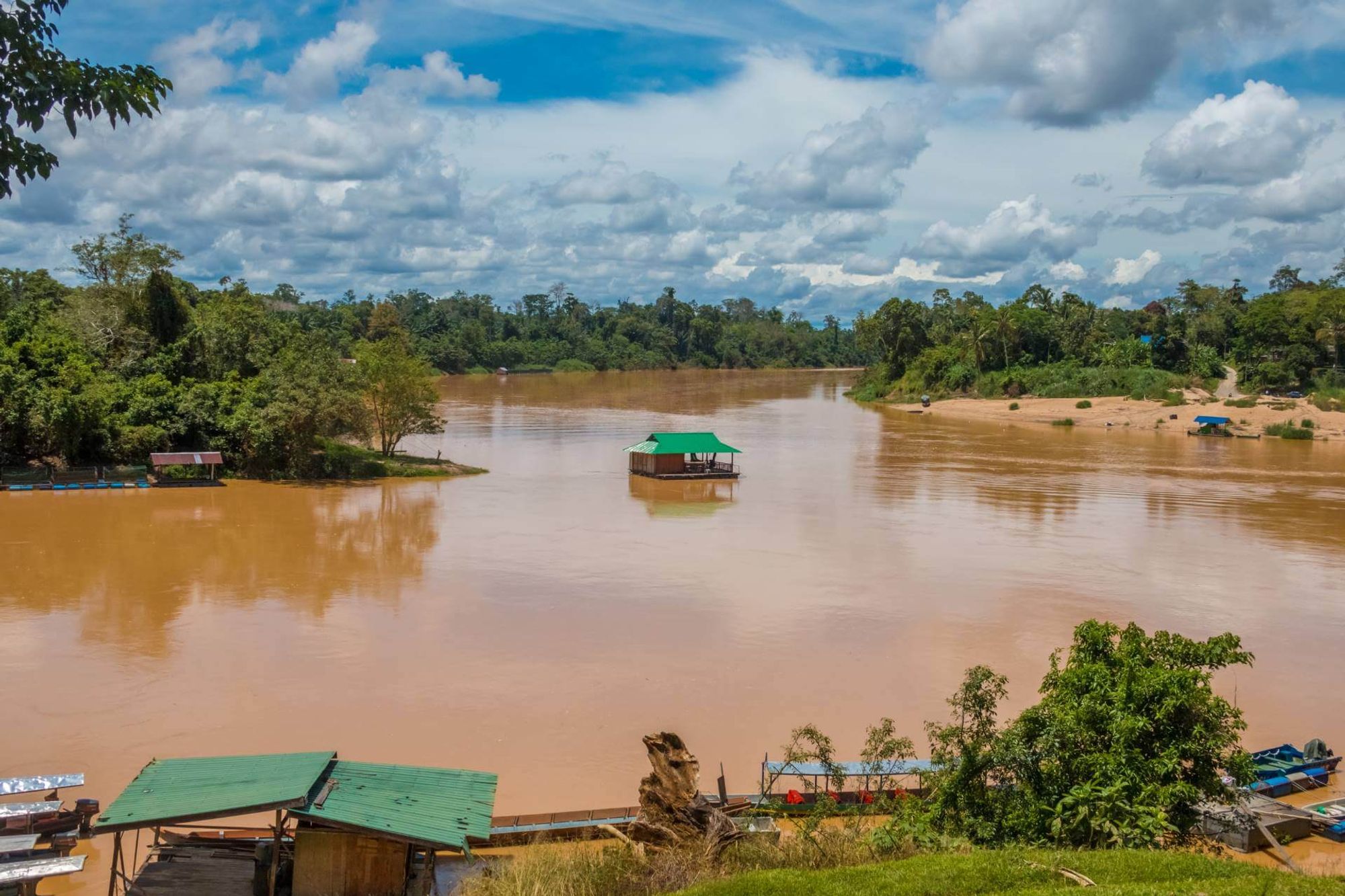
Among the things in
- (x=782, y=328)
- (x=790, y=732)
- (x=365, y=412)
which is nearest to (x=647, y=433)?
(x=365, y=412)

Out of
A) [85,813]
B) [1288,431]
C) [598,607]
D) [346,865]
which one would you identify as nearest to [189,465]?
[598,607]

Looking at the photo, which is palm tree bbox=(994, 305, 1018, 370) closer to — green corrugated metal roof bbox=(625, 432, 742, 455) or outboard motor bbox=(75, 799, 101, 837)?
green corrugated metal roof bbox=(625, 432, 742, 455)

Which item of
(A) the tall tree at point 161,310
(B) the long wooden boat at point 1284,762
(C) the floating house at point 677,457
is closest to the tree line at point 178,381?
(A) the tall tree at point 161,310

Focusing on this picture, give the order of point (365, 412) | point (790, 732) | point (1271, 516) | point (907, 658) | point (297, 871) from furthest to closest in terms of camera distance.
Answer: point (365, 412)
point (1271, 516)
point (907, 658)
point (790, 732)
point (297, 871)

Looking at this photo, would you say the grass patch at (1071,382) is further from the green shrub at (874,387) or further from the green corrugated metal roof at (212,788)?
the green corrugated metal roof at (212,788)

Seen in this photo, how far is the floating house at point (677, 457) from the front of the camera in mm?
39562

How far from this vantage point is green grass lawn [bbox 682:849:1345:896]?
23.6 feet

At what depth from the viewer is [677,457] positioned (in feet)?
131

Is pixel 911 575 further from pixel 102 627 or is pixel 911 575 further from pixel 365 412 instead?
pixel 365 412

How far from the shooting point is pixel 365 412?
38562mm

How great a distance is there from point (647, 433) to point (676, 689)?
39370 mm

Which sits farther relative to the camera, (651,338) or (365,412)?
(651,338)

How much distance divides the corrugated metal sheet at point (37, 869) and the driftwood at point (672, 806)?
16.3ft

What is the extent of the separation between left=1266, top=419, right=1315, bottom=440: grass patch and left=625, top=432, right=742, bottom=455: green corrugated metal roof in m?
36.8
